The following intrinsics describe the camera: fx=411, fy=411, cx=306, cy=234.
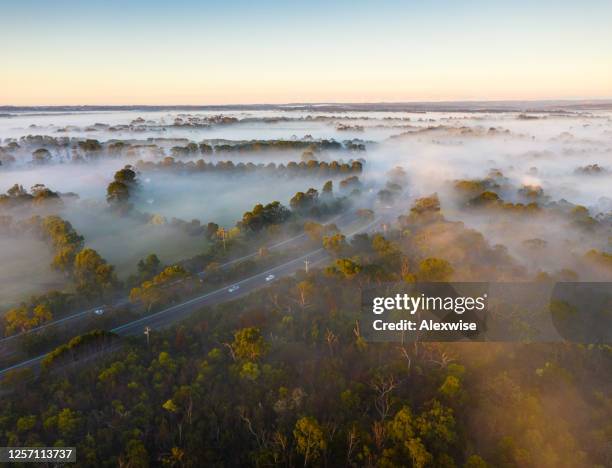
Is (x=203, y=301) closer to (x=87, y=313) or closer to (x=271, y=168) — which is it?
(x=87, y=313)

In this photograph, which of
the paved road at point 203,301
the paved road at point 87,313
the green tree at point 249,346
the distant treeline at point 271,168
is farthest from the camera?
the distant treeline at point 271,168

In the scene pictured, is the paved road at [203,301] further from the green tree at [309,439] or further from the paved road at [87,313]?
the green tree at [309,439]

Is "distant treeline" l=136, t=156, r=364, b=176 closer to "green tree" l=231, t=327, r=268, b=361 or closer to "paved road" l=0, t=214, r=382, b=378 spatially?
"paved road" l=0, t=214, r=382, b=378

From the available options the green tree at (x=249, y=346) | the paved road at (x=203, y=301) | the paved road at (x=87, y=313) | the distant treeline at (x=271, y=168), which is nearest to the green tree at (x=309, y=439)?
the green tree at (x=249, y=346)

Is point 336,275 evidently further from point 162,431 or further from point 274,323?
point 162,431

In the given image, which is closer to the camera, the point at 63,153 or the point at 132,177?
the point at 132,177

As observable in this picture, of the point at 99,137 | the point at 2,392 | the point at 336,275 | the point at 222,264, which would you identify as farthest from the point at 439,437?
the point at 99,137

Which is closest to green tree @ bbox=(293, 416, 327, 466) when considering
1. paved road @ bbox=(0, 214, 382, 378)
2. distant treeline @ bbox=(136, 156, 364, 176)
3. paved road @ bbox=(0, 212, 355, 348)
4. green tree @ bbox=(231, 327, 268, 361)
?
green tree @ bbox=(231, 327, 268, 361)

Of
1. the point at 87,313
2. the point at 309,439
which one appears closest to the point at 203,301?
the point at 87,313
